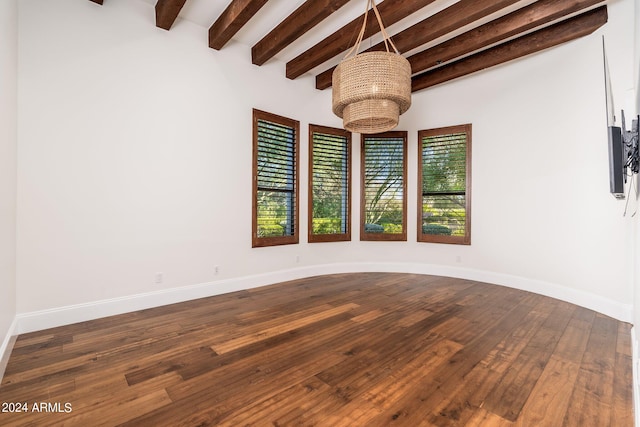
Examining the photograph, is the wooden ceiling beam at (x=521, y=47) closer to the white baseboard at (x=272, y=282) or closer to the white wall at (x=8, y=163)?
the white baseboard at (x=272, y=282)

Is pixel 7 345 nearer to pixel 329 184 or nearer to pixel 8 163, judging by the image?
pixel 8 163

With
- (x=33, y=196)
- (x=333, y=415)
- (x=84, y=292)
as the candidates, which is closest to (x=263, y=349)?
(x=333, y=415)

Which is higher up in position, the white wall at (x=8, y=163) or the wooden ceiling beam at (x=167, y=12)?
the wooden ceiling beam at (x=167, y=12)

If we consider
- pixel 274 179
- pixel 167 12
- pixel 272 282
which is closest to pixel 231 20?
pixel 167 12

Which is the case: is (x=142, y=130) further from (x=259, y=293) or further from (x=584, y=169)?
(x=584, y=169)

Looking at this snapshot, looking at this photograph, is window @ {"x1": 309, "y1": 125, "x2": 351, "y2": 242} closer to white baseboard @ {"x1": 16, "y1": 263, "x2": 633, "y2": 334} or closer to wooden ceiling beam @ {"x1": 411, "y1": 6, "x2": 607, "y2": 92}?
white baseboard @ {"x1": 16, "y1": 263, "x2": 633, "y2": 334}

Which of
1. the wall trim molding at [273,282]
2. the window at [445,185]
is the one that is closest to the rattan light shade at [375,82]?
the window at [445,185]

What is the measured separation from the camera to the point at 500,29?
347 cm

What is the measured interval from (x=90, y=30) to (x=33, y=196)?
1.73 meters

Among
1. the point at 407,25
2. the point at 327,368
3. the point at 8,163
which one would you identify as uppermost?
the point at 407,25

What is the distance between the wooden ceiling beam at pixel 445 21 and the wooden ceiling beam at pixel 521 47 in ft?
3.49

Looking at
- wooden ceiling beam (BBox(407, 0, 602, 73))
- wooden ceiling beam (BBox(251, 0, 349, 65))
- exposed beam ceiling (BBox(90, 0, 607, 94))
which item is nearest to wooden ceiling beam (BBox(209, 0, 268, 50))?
exposed beam ceiling (BBox(90, 0, 607, 94))

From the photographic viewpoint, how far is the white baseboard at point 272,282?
9.20 feet

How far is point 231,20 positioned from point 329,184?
2715 millimetres
